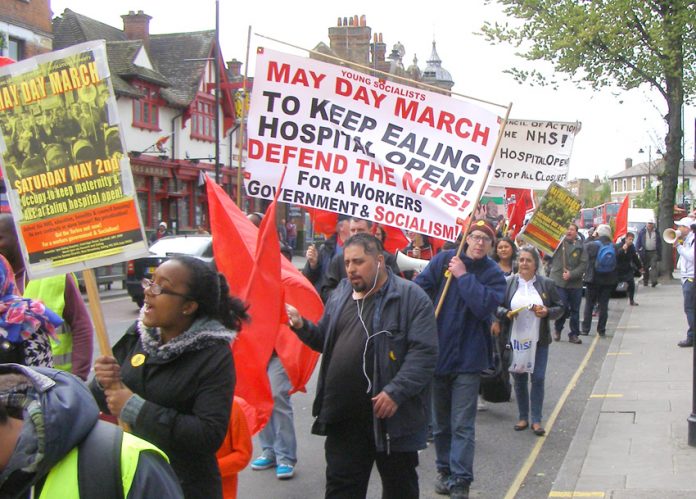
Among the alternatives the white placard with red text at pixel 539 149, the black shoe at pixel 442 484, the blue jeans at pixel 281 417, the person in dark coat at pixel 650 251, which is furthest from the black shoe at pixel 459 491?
the person in dark coat at pixel 650 251

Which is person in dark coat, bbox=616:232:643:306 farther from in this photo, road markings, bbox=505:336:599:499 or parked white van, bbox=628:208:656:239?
parked white van, bbox=628:208:656:239

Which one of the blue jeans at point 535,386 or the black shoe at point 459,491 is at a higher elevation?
the blue jeans at point 535,386

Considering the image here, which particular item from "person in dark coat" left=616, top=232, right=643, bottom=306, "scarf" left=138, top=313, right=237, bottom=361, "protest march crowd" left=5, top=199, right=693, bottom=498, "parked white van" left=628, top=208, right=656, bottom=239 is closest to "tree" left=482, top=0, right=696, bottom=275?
"person in dark coat" left=616, top=232, right=643, bottom=306

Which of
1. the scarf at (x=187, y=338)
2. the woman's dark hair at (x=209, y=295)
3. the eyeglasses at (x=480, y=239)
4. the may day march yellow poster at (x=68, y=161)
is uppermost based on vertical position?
the may day march yellow poster at (x=68, y=161)

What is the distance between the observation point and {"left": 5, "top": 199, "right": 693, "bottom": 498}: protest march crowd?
1991 mm

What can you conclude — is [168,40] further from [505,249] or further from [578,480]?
[578,480]

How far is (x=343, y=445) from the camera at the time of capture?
4562 mm

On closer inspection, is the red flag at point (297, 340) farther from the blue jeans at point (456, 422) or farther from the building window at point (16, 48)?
the building window at point (16, 48)

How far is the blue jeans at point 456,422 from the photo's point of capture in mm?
5855

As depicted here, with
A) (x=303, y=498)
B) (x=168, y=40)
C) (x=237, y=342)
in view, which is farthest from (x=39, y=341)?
(x=168, y=40)

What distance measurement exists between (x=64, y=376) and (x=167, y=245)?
17343mm

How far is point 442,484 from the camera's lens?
616cm

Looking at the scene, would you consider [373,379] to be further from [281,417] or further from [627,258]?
[627,258]

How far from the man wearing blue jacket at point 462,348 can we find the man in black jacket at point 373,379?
1.26 metres
